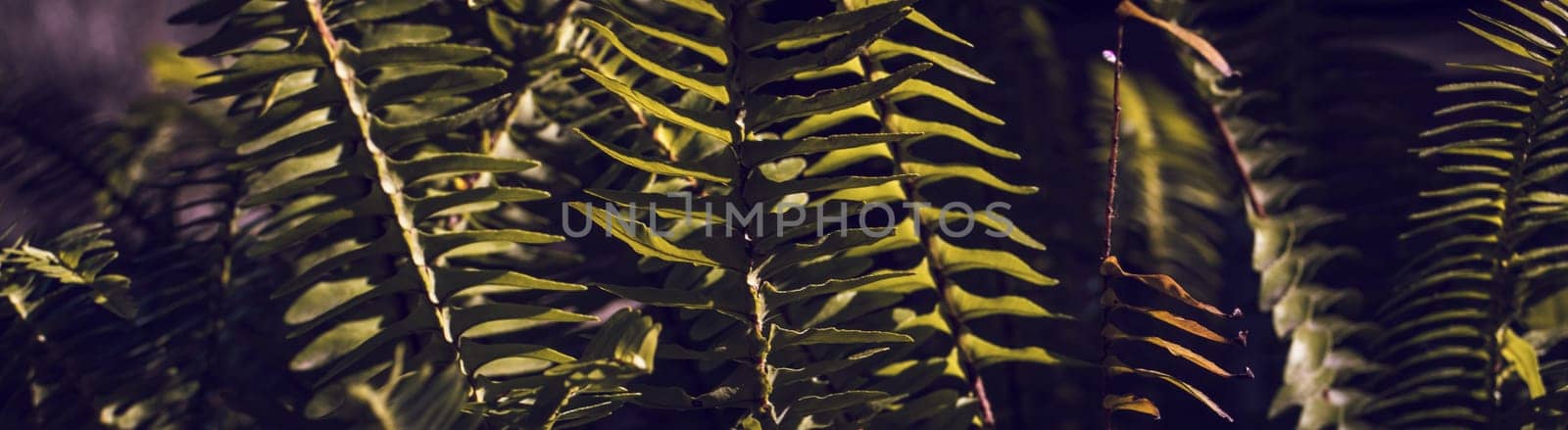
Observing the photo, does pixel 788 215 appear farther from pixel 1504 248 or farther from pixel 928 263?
pixel 1504 248

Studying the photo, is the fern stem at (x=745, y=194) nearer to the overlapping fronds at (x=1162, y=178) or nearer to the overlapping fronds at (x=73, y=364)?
the overlapping fronds at (x=73, y=364)

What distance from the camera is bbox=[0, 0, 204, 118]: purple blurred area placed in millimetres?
1013

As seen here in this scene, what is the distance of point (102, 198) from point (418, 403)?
1.77 ft

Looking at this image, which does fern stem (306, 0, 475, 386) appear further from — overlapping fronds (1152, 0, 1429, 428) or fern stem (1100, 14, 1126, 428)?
overlapping fronds (1152, 0, 1429, 428)

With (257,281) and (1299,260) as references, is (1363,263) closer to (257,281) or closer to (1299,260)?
(1299,260)

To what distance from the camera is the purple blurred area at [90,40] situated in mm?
1013

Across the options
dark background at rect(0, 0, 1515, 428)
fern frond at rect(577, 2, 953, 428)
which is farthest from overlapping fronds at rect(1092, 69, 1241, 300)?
fern frond at rect(577, 2, 953, 428)

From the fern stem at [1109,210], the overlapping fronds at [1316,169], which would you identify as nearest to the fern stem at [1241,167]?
the overlapping fronds at [1316,169]

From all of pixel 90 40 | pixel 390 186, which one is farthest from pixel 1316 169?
pixel 90 40

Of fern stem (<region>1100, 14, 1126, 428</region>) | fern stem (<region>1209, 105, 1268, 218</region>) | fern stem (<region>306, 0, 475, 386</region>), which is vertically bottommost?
fern stem (<region>306, 0, 475, 386</region>)

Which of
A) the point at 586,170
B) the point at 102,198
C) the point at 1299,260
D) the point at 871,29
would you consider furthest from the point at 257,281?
the point at 1299,260

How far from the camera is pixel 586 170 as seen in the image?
55 centimetres

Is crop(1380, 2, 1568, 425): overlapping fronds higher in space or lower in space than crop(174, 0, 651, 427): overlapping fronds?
higher

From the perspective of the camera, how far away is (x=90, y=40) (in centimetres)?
126
